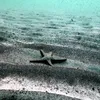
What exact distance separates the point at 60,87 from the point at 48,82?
0.29 meters

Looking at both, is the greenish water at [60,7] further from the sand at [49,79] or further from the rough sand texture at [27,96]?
the rough sand texture at [27,96]

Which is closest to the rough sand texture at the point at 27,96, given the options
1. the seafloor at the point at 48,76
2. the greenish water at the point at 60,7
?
the seafloor at the point at 48,76

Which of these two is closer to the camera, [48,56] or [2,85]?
[2,85]

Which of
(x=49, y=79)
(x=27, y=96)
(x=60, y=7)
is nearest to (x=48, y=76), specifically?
(x=49, y=79)

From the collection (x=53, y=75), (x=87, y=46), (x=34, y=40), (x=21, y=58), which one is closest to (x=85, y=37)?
(x=87, y=46)

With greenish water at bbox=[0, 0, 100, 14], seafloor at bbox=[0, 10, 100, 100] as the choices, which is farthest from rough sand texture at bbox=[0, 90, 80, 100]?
greenish water at bbox=[0, 0, 100, 14]

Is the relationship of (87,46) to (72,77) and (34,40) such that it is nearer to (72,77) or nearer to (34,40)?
(34,40)

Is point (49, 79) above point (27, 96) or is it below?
below

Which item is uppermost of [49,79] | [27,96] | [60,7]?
[27,96]

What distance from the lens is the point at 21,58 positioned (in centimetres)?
575

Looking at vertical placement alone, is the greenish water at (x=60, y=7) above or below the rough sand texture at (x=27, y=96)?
below

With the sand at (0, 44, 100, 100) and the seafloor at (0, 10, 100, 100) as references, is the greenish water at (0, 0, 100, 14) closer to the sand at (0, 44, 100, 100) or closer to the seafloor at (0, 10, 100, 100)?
the seafloor at (0, 10, 100, 100)

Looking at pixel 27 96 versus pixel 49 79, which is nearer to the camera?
pixel 27 96

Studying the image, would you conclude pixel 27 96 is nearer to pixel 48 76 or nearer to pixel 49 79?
pixel 49 79
